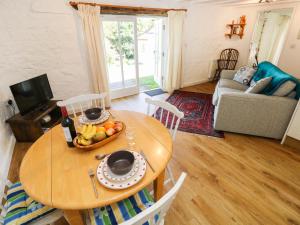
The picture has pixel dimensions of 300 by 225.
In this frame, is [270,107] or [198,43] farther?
[198,43]

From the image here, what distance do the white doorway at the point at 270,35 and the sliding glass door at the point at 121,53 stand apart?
12.6 ft

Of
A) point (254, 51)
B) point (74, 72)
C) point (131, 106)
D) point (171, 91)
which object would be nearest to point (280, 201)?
point (131, 106)

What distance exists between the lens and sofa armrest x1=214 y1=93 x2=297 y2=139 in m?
2.19

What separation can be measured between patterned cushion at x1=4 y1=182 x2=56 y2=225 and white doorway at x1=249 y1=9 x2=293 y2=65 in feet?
19.8

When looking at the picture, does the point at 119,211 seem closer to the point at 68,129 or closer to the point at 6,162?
the point at 68,129

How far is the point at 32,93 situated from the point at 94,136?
2005 millimetres

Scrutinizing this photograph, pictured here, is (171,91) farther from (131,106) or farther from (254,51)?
(254,51)

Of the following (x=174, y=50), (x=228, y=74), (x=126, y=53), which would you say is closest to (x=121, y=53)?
(x=126, y=53)

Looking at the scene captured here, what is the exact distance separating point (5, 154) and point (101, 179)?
1991mm

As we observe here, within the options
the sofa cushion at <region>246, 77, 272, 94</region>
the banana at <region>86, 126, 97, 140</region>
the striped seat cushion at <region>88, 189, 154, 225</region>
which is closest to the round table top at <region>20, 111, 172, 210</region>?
the banana at <region>86, 126, 97, 140</region>

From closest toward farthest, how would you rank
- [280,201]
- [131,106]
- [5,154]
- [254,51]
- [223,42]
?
[280,201] < [5,154] < [131,106] < [223,42] < [254,51]

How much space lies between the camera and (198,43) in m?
4.40

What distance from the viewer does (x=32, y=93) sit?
8.14 ft

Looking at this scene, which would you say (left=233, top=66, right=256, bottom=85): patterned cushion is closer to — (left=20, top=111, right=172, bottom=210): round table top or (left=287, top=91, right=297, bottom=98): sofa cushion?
(left=287, top=91, right=297, bottom=98): sofa cushion
